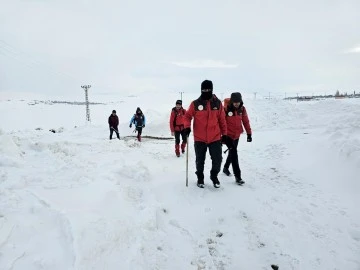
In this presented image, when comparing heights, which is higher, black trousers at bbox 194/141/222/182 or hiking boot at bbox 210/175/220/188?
black trousers at bbox 194/141/222/182

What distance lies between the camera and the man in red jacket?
6.17 meters

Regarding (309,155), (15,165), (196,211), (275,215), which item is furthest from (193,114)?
(309,155)

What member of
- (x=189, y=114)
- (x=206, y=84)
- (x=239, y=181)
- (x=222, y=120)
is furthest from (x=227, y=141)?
(x=206, y=84)

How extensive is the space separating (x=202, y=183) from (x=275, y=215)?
1822 millimetres

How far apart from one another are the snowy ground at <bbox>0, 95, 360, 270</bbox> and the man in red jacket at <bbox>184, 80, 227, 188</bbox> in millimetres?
615

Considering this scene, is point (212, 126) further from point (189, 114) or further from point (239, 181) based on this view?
point (239, 181)

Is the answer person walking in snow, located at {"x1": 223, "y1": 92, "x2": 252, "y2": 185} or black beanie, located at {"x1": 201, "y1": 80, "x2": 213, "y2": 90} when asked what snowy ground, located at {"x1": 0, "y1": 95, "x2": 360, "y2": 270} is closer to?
person walking in snow, located at {"x1": 223, "y1": 92, "x2": 252, "y2": 185}

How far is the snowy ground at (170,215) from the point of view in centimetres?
359

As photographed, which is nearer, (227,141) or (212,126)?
(212,126)

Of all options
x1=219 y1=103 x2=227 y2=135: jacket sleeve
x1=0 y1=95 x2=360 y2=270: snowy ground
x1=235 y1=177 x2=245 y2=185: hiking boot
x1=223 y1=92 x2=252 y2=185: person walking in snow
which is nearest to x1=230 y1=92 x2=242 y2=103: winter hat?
x1=223 y1=92 x2=252 y2=185: person walking in snow

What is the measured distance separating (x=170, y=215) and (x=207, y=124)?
2.10m

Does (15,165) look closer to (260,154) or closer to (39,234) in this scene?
(39,234)

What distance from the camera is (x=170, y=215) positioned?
200 inches

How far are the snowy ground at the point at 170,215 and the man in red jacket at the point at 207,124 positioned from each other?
0.62 meters
